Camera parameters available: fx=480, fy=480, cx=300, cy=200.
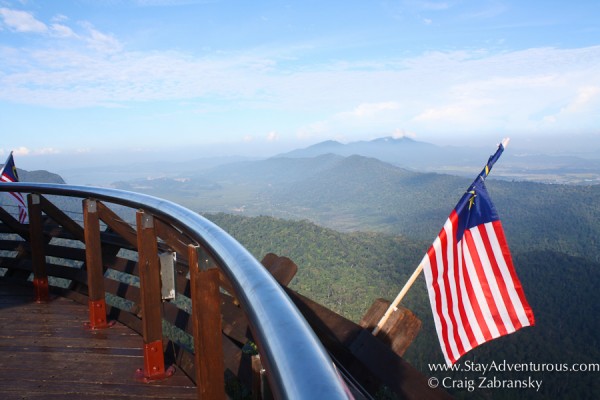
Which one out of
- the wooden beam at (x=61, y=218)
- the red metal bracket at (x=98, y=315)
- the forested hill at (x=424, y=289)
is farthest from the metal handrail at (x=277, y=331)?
the forested hill at (x=424, y=289)

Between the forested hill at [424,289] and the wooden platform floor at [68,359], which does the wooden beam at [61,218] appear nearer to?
the wooden platform floor at [68,359]

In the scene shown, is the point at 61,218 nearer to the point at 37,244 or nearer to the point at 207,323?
the point at 37,244

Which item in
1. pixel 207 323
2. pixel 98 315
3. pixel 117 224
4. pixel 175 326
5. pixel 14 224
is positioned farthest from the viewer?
pixel 14 224

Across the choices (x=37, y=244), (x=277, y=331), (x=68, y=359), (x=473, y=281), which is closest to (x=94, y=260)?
(x=68, y=359)

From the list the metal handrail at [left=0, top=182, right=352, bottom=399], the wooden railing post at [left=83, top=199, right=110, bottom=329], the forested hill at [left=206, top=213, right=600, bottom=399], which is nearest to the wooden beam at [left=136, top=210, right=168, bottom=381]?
the wooden railing post at [left=83, top=199, right=110, bottom=329]

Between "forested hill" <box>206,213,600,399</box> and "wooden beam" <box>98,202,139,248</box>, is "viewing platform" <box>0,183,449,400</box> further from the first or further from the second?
"forested hill" <box>206,213,600,399</box>

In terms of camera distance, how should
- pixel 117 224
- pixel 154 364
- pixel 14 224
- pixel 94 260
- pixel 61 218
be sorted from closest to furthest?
pixel 154 364 → pixel 117 224 → pixel 94 260 → pixel 61 218 → pixel 14 224

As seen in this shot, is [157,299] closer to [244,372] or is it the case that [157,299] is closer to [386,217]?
[244,372]
